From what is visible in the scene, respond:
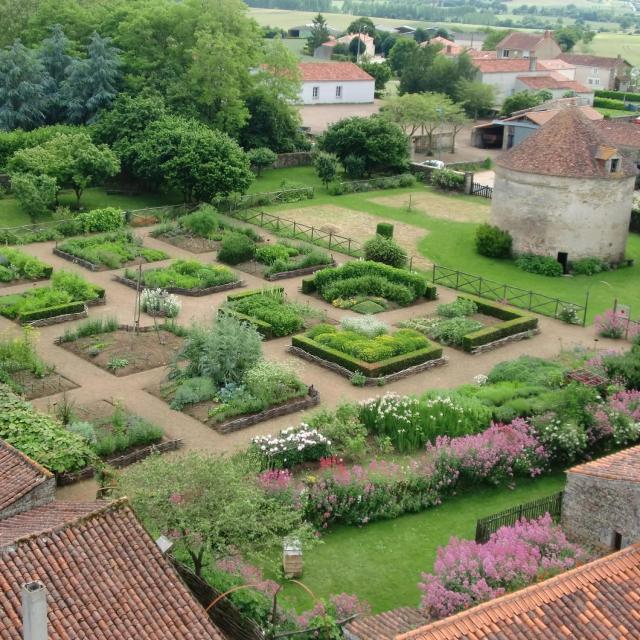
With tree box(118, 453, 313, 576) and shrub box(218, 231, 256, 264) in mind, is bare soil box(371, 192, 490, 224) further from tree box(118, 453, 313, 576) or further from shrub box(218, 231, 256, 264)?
tree box(118, 453, 313, 576)

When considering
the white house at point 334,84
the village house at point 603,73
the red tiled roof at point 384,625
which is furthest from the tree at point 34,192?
the village house at point 603,73

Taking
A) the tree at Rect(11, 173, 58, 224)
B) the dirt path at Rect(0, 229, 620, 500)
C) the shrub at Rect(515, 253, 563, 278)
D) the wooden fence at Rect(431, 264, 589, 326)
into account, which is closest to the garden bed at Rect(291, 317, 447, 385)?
the dirt path at Rect(0, 229, 620, 500)

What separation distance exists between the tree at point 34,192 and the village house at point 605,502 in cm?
3397

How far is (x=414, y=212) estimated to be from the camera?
54219 millimetres

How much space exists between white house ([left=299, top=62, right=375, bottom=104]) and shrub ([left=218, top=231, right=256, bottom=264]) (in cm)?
4139

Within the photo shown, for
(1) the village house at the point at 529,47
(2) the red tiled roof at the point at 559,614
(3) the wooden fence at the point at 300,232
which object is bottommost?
(3) the wooden fence at the point at 300,232

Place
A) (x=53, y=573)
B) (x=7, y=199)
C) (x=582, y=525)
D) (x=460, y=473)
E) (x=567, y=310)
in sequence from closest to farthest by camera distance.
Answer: (x=53, y=573) → (x=582, y=525) → (x=460, y=473) → (x=567, y=310) → (x=7, y=199)

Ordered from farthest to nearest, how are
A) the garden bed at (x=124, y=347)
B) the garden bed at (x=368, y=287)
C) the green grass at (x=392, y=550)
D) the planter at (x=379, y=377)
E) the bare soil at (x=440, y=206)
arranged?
the bare soil at (x=440, y=206), the garden bed at (x=368, y=287), the garden bed at (x=124, y=347), the planter at (x=379, y=377), the green grass at (x=392, y=550)

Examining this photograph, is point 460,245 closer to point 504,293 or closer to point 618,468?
point 504,293

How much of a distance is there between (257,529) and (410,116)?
51998 millimetres

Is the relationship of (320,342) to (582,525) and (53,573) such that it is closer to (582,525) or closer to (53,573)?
(582,525)

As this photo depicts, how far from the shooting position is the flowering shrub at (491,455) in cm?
2488

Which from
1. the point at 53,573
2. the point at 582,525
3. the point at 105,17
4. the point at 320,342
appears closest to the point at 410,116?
the point at 105,17

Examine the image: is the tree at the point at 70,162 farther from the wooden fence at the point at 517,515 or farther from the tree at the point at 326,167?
the wooden fence at the point at 517,515
